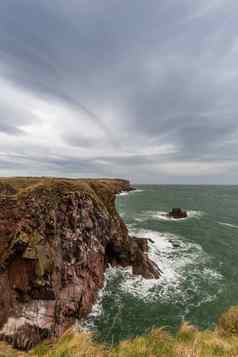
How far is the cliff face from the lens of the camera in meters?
13.8

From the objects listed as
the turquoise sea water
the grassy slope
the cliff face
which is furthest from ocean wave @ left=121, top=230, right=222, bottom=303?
the grassy slope

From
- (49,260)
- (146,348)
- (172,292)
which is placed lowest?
(172,292)

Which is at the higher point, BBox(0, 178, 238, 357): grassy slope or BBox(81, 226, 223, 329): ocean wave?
BBox(0, 178, 238, 357): grassy slope

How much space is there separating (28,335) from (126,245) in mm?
14577

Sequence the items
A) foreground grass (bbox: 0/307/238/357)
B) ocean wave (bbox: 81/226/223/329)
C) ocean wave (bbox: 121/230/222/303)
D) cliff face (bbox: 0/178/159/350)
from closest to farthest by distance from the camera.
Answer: foreground grass (bbox: 0/307/238/357) → cliff face (bbox: 0/178/159/350) → ocean wave (bbox: 81/226/223/329) → ocean wave (bbox: 121/230/222/303)

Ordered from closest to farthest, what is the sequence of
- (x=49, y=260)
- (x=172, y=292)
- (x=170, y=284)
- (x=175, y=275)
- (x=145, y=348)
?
1. (x=145, y=348)
2. (x=49, y=260)
3. (x=172, y=292)
4. (x=170, y=284)
5. (x=175, y=275)

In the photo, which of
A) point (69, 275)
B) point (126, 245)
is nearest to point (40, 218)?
point (69, 275)

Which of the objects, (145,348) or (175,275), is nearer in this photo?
(145,348)

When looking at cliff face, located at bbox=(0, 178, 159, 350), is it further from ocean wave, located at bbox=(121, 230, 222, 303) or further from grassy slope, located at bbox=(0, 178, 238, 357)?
grassy slope, located at bbox=(0, 178, 238, 357)

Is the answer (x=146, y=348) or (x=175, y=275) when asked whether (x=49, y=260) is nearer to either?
(x=146, y=348)

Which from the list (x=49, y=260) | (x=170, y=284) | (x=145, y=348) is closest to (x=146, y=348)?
(x=145, y=348)

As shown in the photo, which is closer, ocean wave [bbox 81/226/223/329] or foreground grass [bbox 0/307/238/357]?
foreground grass [bbox 0/307/238/357]

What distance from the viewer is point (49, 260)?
15.7 metres

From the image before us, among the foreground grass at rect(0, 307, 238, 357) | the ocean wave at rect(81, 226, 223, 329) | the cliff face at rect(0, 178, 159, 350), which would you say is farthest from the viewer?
the ocean wave at rect(81, 226, 223, 329)
